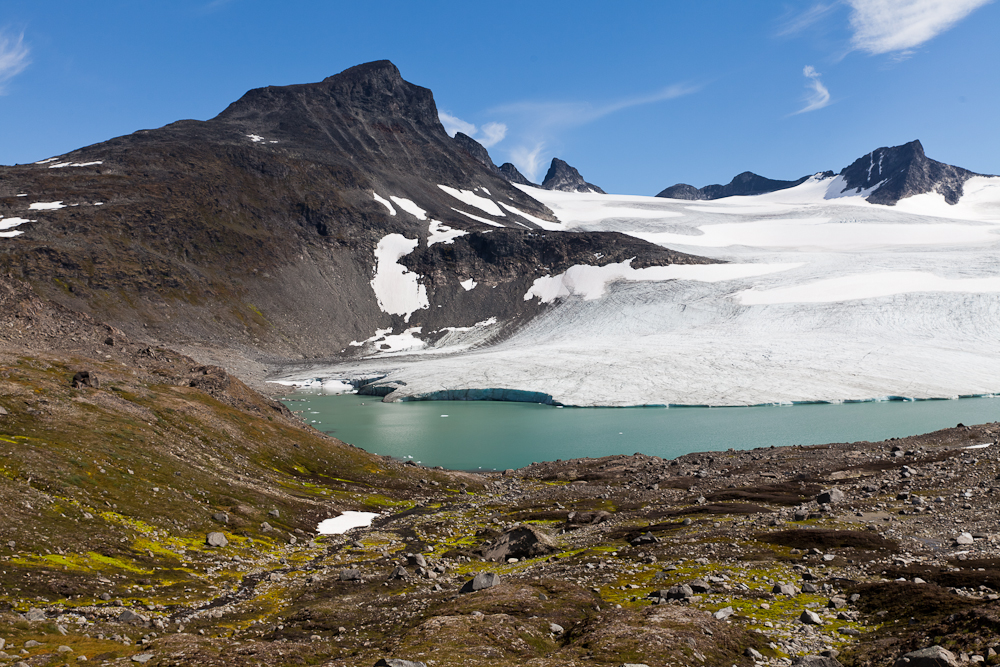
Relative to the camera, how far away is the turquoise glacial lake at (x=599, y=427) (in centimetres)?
6091

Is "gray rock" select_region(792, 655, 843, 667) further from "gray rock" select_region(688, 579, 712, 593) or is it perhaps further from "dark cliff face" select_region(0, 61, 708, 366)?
"dark cliff face" select_region(0, 61, 708, 366)

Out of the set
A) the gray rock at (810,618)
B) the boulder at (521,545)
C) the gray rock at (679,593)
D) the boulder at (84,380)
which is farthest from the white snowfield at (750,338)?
the gray rock at (810,618)

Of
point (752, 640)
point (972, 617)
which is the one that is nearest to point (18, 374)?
point (752, 640)

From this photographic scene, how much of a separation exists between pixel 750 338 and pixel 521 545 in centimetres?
9493

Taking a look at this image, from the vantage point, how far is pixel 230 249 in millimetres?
151625

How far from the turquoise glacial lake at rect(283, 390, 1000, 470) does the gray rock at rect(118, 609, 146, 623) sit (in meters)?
40.5

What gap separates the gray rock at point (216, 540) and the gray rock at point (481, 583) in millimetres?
10688

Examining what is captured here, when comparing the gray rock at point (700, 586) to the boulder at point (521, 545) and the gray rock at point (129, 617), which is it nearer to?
the boulder at point (521, 545)

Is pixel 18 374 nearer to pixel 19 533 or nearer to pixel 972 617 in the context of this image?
pixel 19 533

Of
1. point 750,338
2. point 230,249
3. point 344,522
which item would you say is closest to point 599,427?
point 344,522

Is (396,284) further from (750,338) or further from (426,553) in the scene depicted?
(426,553)

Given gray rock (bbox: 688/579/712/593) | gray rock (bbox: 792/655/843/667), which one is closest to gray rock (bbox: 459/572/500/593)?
gray rock (bbox: 688/579/712/593)

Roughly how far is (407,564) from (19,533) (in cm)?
1216

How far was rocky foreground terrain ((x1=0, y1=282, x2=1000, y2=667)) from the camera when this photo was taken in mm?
14195
